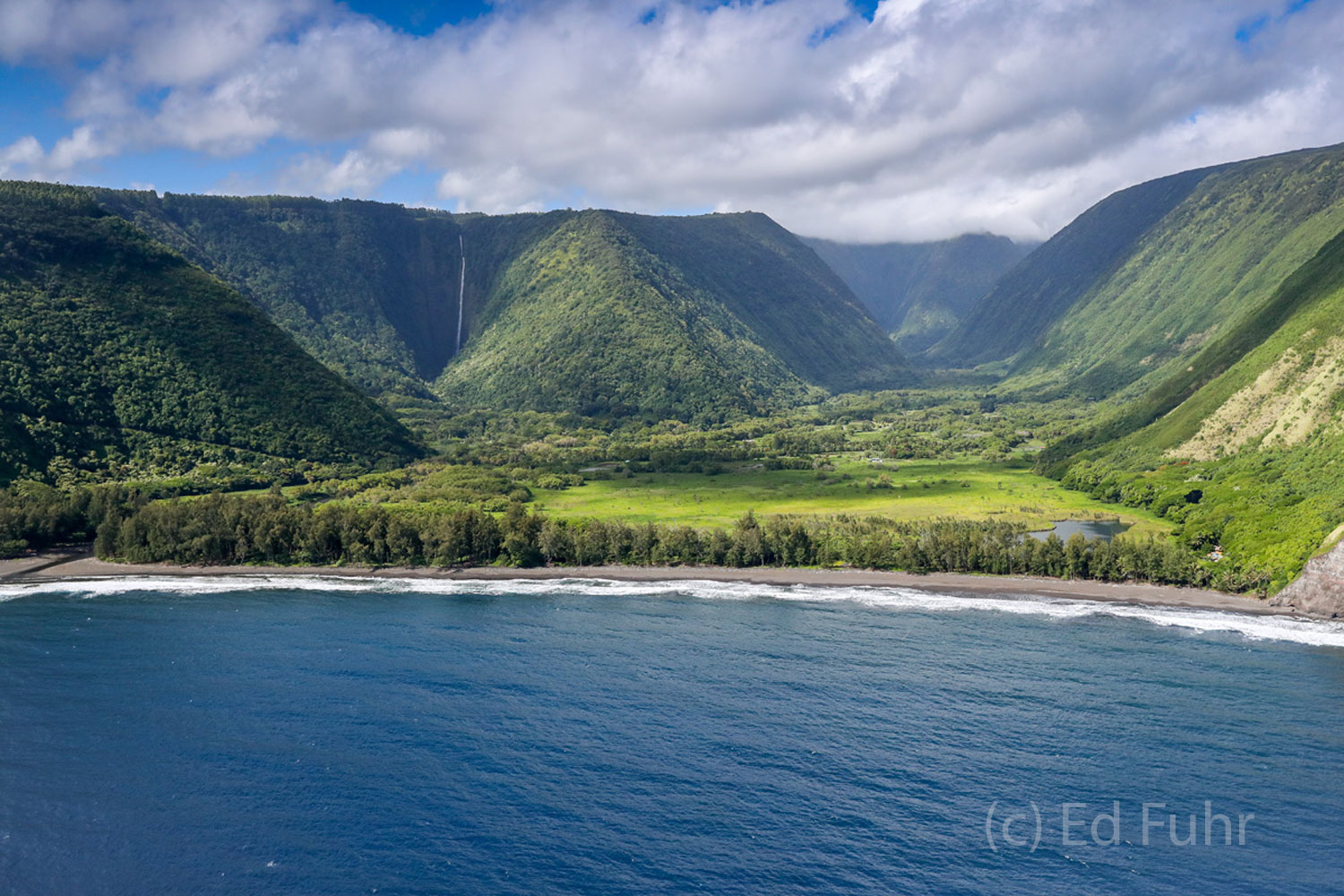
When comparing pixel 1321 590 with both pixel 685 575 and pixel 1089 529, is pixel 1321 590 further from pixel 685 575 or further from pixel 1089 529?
pixel 685 575

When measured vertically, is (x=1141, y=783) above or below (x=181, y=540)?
below

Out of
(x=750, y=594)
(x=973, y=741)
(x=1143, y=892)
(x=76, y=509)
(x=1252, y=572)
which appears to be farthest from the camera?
(x=76, y=509)

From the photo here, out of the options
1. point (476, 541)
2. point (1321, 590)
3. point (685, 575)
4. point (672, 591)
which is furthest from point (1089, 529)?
point (476, 541)

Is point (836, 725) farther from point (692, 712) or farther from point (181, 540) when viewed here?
point (181, 540)

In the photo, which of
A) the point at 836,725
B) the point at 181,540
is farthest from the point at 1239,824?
the point at 181,540

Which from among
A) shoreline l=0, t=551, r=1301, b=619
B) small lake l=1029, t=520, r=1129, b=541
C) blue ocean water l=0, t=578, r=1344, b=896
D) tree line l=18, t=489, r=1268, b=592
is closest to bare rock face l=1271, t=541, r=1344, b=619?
blue ocean water l=0, t=578, r=1344, b=896

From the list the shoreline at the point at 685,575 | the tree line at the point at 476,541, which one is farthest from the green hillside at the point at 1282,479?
the shoreline at the point at 685,575
